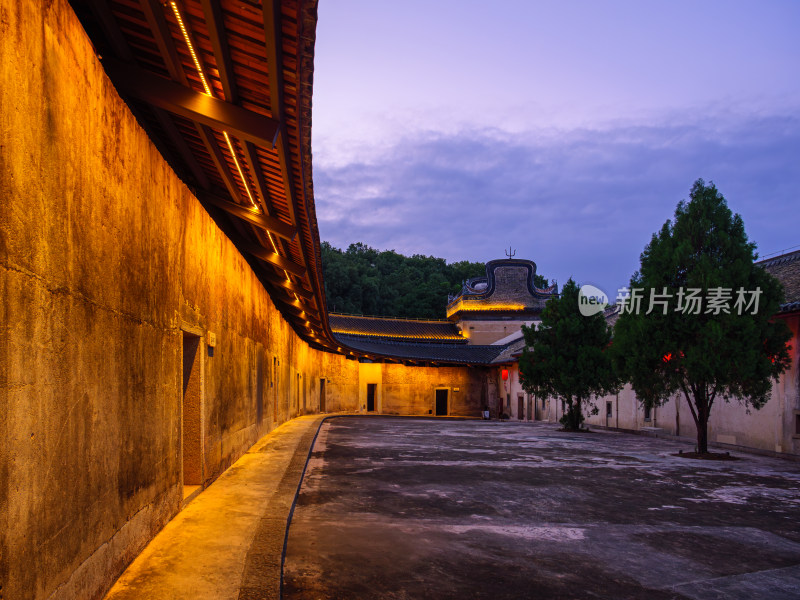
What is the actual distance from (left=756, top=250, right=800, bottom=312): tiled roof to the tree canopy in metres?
43.4

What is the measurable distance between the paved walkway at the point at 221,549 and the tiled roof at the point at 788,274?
42.1 feet

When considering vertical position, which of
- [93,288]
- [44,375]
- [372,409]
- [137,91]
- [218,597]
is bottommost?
[372,409]

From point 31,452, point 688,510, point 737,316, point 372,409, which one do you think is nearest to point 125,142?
point 31,452

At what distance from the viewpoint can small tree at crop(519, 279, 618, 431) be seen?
927 inches

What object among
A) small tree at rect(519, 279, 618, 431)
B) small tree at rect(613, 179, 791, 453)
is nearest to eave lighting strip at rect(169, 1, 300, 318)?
small tree at rect(613, 179, 791, 453)

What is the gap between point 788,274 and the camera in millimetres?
18859

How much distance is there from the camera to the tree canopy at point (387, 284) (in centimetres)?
6256

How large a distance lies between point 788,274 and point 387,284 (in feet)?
173

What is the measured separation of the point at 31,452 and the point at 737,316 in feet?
50.4

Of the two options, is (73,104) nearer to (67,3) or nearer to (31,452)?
(67,3)

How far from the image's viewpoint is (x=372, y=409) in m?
37.7

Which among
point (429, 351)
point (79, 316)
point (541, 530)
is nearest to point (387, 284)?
point (429, 351)

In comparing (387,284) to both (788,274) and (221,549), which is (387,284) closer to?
(788,274)

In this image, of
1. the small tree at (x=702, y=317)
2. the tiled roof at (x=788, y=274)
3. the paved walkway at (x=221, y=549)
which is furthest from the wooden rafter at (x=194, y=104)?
the tiled roof at (x=788, y=274)
